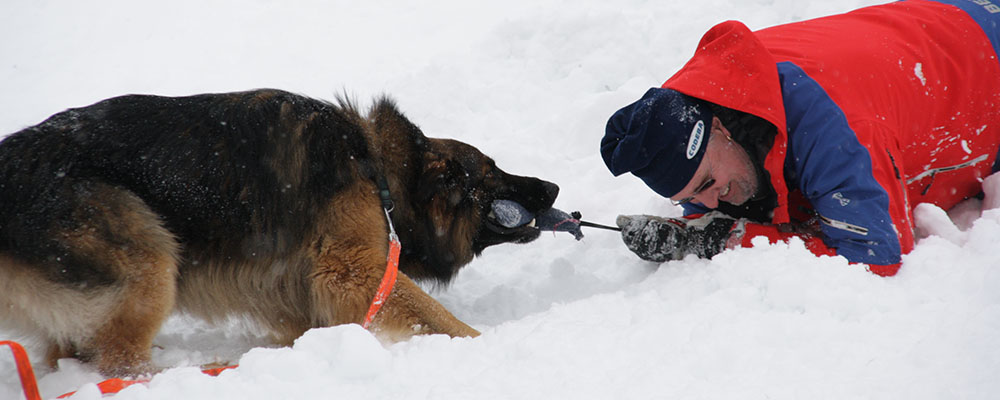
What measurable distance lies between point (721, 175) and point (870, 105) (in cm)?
63

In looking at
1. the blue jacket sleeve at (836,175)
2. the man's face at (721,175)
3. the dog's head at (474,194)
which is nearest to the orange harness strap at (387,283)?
the dog's head at (474,194)

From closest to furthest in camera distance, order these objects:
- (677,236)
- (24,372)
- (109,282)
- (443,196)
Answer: (24,372)
(109,282)
(677,236)
(443,196)

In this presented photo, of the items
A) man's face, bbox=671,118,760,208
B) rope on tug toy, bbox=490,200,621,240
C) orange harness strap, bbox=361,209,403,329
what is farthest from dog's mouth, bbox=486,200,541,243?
man's face, bbox=671,118,760,208

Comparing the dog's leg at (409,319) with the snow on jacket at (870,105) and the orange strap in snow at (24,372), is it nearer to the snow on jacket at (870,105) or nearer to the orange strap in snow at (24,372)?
the orange strap in snow at (24,372)

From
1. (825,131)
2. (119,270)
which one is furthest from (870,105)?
(119,270)

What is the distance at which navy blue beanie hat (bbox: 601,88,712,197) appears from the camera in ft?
8.46

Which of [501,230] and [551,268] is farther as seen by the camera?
[551,268]

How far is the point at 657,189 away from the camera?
2816 mm

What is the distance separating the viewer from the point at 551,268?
11.1 ft

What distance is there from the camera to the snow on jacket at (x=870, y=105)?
7.79ft

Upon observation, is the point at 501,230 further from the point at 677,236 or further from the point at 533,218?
the point at 677,236

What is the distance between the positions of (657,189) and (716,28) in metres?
0.74

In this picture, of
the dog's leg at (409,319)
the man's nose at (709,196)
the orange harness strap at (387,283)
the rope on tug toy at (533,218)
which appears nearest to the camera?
the orange harness strap at (387,283)

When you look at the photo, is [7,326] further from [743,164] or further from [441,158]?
[743,164]
